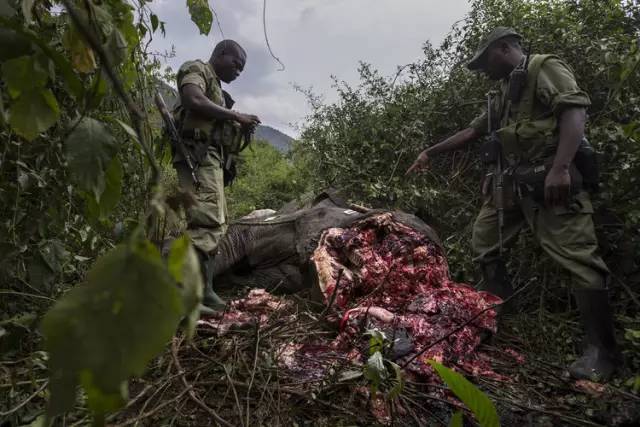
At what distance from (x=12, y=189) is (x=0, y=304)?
1.51ft

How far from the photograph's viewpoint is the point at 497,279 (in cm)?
328

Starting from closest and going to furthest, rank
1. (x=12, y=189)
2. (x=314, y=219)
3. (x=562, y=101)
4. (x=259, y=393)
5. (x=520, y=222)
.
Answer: (x=12, y=189) < (x=259, y=393) < (x=562, y=101) < (x=520, y=222) < (x=314, y=219)

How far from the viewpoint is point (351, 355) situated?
2.15m

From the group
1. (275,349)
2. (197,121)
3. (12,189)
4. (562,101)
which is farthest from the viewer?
(197,121)

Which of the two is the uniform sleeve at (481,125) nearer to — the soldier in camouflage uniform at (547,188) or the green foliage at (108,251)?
the soldier in camouflage uniform at (547,188)

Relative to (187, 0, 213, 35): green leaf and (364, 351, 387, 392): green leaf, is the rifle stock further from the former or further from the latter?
(187, 0, 213, 35): green leaf

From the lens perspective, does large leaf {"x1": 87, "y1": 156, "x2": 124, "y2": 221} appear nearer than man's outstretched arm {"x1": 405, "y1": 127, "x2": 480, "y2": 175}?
Yes

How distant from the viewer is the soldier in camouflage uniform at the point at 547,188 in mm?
2486

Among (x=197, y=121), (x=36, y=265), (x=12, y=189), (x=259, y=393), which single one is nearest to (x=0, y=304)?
(x=36, y=265)

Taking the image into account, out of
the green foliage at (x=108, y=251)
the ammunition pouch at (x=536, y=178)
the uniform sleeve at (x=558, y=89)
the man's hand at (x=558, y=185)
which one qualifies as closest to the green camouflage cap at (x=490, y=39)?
the uniform sleeve at (x=558, y=89)

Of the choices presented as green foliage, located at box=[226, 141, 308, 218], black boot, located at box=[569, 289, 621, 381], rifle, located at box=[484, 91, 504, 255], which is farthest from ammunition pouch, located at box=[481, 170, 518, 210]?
green foliage, located at box=[226, 141, 308, 218]

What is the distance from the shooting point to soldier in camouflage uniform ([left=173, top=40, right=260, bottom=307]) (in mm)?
3258

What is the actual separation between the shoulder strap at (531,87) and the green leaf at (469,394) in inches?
80.4

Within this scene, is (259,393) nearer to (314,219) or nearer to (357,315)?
(357,315)
